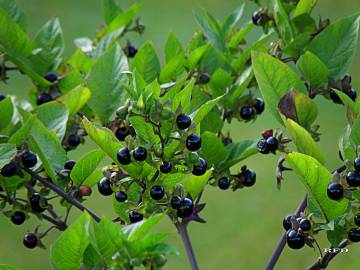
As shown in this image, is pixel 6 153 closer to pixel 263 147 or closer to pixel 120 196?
pixel 120 196

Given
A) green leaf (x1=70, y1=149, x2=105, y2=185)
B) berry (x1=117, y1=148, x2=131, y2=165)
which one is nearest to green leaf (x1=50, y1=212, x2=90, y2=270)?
berry (x1=117, y1=148, x2=131, y2=165)

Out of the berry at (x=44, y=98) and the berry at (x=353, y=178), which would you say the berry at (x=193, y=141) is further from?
the berry at (x=44, y=98)

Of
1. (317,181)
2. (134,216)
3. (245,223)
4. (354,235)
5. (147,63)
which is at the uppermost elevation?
(147,63)

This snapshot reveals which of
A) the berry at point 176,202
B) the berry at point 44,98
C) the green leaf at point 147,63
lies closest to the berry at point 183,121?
Result: the berry at point 176,202

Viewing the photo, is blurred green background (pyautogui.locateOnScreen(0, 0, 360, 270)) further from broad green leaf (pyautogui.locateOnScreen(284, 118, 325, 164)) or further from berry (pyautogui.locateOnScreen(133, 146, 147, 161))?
berry (pyautogui.locateOnScreen(133, 146, 147, 161))

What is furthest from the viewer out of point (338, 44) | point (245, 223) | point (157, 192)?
point (245, 223)

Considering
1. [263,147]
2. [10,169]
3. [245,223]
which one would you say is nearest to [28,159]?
[10,169]
